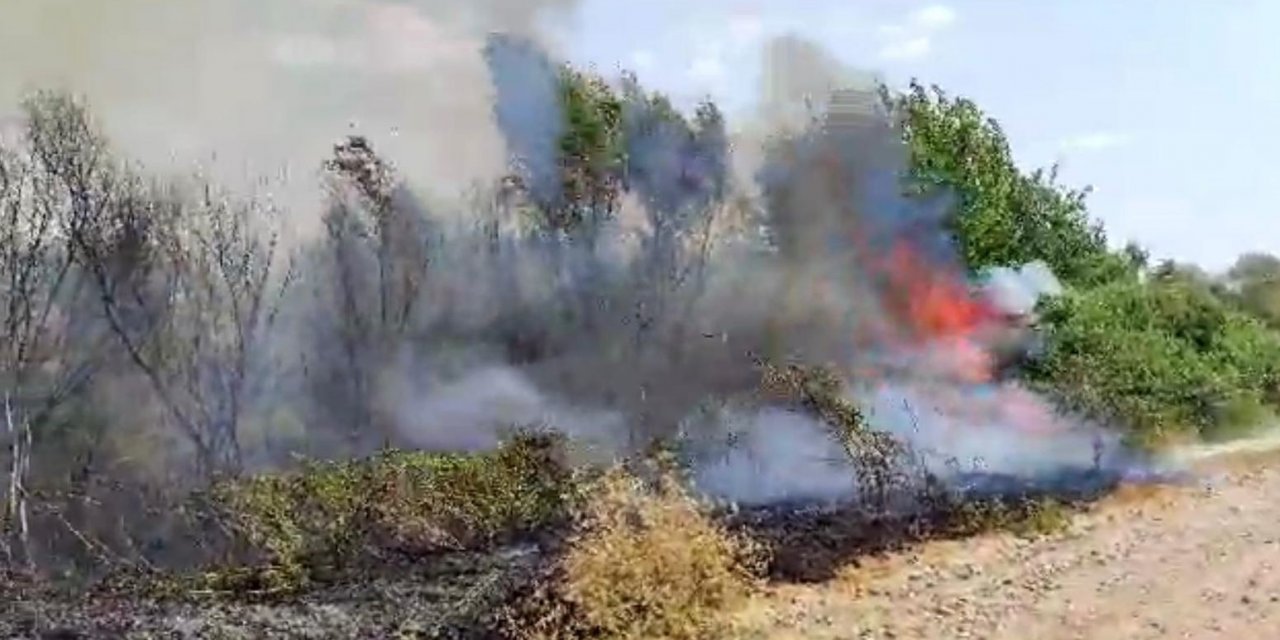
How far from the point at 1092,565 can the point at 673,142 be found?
28.1ft

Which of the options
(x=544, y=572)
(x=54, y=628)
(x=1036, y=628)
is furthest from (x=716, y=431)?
(x=54, y=628)

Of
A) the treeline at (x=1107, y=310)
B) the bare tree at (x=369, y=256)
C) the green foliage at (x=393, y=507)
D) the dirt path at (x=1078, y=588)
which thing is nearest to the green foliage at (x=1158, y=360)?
the treeline at (x=1107, y=310)

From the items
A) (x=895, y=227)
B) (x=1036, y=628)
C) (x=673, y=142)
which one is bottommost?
(x=1036, y=628)

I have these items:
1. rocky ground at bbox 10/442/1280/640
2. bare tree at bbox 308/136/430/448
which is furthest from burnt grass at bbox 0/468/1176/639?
bare tree at bbox 308/136/430/448

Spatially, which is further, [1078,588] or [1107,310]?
[1107,310]

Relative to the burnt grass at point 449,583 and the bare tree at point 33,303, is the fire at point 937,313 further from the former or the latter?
the bare tree at point 33,303

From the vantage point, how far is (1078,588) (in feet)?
41.0

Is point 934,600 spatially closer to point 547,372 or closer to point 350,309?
point 547,372

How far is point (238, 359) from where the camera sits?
17906 millimetres

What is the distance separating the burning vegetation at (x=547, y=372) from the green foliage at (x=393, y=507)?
33mm

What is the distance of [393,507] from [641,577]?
3.51 m

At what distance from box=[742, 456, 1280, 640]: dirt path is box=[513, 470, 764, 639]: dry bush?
38 cm

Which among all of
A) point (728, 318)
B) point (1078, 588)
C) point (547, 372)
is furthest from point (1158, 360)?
point (547, 372)

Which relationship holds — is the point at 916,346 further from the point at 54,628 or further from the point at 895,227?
the point at 54,628
